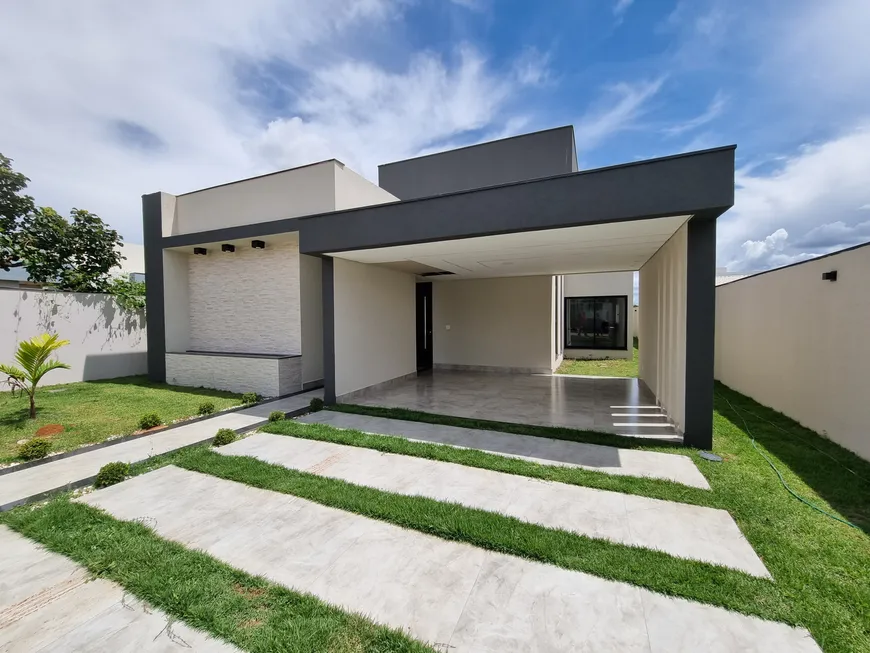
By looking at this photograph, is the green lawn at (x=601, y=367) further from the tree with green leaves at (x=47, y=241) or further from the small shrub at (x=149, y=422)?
the tree with green leaves at (x=47, y=241)

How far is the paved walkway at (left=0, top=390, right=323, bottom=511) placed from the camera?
12.4 feet

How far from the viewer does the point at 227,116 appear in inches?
302

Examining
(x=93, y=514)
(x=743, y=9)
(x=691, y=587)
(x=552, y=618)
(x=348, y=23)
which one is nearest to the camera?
(x=552, y=618)

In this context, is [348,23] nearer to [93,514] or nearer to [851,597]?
[93,514]

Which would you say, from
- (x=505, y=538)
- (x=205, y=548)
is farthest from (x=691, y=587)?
(x=205, y=548)

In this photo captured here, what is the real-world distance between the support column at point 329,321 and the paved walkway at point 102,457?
0.86 m

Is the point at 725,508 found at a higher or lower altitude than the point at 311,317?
lower

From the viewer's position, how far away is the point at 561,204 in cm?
457

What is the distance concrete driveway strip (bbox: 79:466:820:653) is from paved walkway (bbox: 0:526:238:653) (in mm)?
515

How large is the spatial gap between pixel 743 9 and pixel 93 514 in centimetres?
960

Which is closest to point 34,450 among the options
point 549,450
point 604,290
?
point 549,450

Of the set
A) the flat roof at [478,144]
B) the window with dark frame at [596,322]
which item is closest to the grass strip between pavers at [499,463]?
the window with dark frame at [596,322]

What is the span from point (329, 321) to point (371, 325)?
4.46 ft

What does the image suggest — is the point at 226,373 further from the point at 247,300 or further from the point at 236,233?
the point at 236,233
